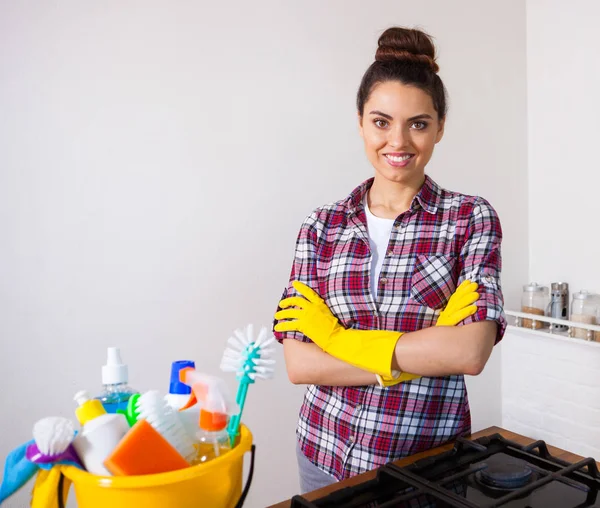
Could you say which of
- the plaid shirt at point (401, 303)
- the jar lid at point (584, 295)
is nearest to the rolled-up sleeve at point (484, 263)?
the plaid shirt at point (401, 303)

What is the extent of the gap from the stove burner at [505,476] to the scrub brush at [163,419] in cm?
42

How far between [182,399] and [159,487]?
147 mm

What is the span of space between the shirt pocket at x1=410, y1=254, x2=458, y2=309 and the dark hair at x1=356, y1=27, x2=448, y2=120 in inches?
13.7

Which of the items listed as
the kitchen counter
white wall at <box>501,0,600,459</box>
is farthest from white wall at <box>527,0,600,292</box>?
the kitchen counter

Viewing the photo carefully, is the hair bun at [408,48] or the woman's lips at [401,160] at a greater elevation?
the hair bun at [408,48]

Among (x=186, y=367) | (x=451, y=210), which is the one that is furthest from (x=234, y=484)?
(x=451, y=210)

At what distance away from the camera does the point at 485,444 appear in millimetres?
966

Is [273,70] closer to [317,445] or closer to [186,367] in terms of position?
[317,445]

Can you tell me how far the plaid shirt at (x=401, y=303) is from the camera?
46.8 inches

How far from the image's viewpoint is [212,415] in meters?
0.65

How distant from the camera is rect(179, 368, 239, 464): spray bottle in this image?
65 cm

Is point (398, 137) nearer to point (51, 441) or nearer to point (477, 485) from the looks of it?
point (477, 485)

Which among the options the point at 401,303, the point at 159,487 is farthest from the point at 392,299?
the point at 159,487

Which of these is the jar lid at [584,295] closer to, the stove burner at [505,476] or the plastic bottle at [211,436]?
the stove burner at [505,476]
